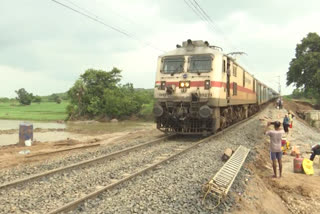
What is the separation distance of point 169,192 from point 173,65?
8147mm

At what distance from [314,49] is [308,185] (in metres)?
47.8

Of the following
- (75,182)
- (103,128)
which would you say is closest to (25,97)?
(103,128)

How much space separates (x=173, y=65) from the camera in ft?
43.1

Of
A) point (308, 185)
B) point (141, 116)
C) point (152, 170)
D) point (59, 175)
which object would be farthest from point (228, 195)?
point (141, 116)

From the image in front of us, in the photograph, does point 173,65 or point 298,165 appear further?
point 173,65

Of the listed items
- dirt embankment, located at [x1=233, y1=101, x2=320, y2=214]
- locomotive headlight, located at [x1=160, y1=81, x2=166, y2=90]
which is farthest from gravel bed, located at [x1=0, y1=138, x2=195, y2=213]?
locomotive headlight, located at [x1=160, y1=81, x2=166, y2=90]

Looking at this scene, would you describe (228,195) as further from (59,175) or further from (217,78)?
(217,78)

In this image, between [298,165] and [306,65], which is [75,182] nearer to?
[298,165]

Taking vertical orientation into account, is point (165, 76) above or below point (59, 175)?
above

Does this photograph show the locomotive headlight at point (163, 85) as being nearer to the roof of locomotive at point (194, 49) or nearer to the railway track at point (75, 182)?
the roof of locomotive at point (194, 49)

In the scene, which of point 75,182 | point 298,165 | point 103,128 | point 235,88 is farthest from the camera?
point 103,128

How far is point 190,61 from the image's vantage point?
12.9 meters

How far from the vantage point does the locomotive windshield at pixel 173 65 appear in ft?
42.7

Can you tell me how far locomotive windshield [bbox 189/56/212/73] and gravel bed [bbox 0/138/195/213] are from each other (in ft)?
16.6
